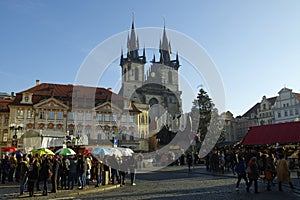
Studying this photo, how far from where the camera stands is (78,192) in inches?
529

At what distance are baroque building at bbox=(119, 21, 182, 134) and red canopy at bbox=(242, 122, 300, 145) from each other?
4956 cm

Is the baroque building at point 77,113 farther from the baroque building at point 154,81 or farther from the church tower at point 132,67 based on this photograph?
the church tower at point 132,67

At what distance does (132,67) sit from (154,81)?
856 centimetres

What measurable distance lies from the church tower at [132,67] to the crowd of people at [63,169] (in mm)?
71829

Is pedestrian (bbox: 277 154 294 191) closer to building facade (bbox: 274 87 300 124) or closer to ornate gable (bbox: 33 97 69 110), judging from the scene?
ornate gable (bbox: 33 97 69 110)

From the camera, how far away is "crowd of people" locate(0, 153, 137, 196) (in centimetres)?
1268

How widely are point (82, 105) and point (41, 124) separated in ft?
23.9

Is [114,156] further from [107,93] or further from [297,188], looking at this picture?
[107,93]

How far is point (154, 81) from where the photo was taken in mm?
98125

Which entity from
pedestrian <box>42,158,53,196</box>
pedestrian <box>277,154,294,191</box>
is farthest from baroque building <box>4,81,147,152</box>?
pedestrian <box>277,154,294,191</box>

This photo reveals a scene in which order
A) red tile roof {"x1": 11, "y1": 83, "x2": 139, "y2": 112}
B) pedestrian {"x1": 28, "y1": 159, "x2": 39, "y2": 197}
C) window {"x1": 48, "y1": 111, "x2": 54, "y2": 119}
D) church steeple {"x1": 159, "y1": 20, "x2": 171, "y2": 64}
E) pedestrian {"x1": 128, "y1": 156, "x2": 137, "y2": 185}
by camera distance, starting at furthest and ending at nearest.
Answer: church steeple {"x1": 159, "y1": 20, "x2": 171, "y2": 64} → red tile roof {"x1": 11, "y1": 83, "x2": 139, "y2": 112} → window {"x1": 48, "y1": 111, "x2": 54, "y2": 119} → pedestrian {"x1": 128, "y1": 156, "x2": 137, "y2": 185} → pedestrian {"x1": 28, "y1": 159, "x2": 39, "y2": 197}

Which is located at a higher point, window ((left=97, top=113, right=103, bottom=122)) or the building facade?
the building facade

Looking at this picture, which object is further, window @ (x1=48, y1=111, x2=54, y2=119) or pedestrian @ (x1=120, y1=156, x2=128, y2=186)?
window @ (x1=48, y1=111, x2=54, y2=119)

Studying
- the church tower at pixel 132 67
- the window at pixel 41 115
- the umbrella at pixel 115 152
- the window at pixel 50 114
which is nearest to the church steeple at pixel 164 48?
the church tower at pixel 132 67
